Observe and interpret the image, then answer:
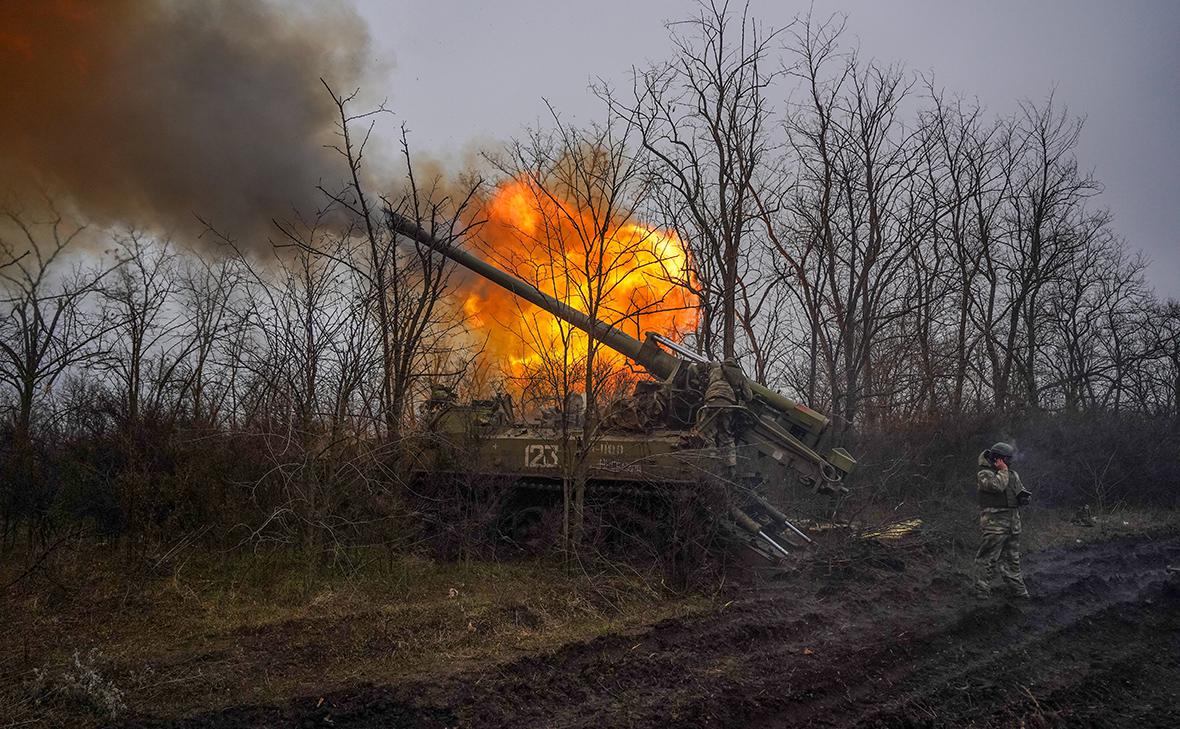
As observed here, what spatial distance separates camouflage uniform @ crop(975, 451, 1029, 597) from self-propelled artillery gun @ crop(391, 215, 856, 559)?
7.00 ft

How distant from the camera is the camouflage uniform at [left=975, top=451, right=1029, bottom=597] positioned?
377 inches

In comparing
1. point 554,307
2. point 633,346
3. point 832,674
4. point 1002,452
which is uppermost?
point 554,307

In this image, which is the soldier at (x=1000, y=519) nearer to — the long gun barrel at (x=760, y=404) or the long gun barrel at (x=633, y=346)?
the long gun barrel at (x=760, y=404)

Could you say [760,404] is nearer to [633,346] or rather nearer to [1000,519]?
[633,346]

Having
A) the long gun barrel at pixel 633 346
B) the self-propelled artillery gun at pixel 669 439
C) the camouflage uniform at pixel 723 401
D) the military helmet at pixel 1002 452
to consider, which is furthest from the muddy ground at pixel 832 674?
the long gun barrel at pixel 633 346

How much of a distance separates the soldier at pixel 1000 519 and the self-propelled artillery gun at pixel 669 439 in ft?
6.95

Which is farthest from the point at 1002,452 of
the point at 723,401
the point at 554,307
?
the point at 554,307

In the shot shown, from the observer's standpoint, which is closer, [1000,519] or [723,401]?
[1000,519]

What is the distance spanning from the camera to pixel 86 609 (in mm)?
7352

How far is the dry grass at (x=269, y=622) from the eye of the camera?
223 inches

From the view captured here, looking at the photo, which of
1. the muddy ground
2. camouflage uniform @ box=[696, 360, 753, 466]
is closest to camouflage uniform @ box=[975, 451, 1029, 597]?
the muddy ground

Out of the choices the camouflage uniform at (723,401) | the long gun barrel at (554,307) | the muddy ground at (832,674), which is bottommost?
the muddy ground at (832,674)

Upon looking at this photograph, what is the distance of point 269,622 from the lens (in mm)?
7211

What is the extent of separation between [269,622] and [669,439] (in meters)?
5.47
